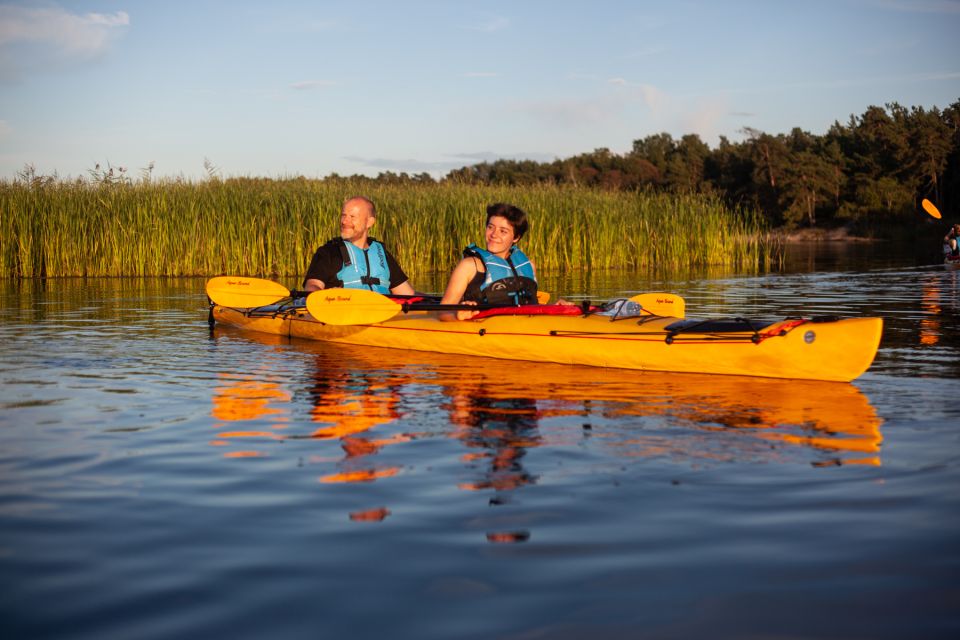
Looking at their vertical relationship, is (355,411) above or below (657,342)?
below

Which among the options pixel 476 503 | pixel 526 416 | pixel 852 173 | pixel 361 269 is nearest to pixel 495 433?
pixel 526 416

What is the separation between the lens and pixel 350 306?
25.9 feet

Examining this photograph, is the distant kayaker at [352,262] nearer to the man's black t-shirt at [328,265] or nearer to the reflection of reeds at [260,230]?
the man's black t-shirt at [328,265]

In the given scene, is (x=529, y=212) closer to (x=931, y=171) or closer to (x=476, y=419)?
(x=476, y=419)

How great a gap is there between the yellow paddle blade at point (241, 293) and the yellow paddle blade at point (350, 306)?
2.06m

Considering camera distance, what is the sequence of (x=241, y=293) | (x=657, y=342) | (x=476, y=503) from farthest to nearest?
1. (x=241, y=293)
2. (x=657, y=342)
3. (x=476, y=503)

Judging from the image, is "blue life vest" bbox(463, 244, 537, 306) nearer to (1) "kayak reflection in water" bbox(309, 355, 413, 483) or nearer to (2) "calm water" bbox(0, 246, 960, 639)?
(2) "calm water" bbox(0, 246, 960, 639)

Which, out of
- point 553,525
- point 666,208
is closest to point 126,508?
point 553,525

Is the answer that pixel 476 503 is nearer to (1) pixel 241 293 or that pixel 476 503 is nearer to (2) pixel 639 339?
(2) pixel 639 339

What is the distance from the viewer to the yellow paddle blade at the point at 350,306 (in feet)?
25.7

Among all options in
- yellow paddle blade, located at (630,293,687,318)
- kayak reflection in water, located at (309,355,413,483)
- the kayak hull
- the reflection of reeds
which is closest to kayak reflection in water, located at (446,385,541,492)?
kayak reflection in water, located at (309,355,413,483)

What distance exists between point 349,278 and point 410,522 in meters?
5.44

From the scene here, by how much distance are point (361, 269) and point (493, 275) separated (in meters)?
1.60

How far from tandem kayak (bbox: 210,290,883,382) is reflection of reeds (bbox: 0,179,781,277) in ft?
30.0
